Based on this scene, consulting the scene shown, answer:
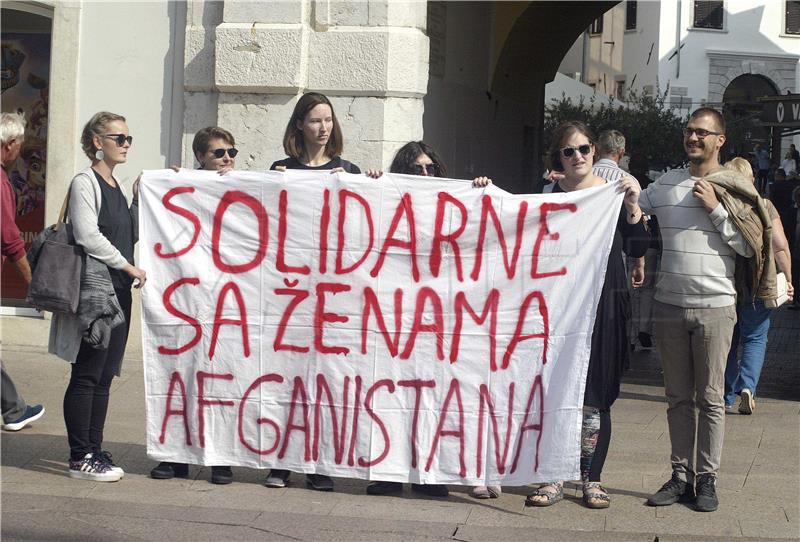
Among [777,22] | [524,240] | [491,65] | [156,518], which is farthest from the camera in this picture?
[777,22]

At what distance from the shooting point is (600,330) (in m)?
6.00

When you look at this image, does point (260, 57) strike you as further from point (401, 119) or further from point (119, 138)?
→ point (119, 138)

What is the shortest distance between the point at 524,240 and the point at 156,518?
2.13m

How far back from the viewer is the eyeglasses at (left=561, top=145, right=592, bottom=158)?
19.4ft

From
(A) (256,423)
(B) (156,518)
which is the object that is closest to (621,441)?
(A) (256,423)

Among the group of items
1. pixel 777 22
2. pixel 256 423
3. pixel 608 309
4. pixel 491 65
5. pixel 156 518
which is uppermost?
pixel 777 22

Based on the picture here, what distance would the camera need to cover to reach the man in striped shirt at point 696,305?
5848mm

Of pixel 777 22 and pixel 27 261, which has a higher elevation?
pixel 777 22

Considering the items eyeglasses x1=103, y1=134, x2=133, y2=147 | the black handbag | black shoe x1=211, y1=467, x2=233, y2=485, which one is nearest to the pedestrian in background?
black shoe x1=211, y1=467, x2=233, y2=485

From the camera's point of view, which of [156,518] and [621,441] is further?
[621,441]

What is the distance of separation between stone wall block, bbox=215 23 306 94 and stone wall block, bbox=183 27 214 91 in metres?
0.19

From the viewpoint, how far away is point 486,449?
5.92 metres

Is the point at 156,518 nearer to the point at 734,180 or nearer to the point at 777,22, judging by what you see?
the point at 734,180

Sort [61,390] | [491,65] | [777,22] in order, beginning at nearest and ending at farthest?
1. [61,390]
2. [491,65]
3. [777,22]
